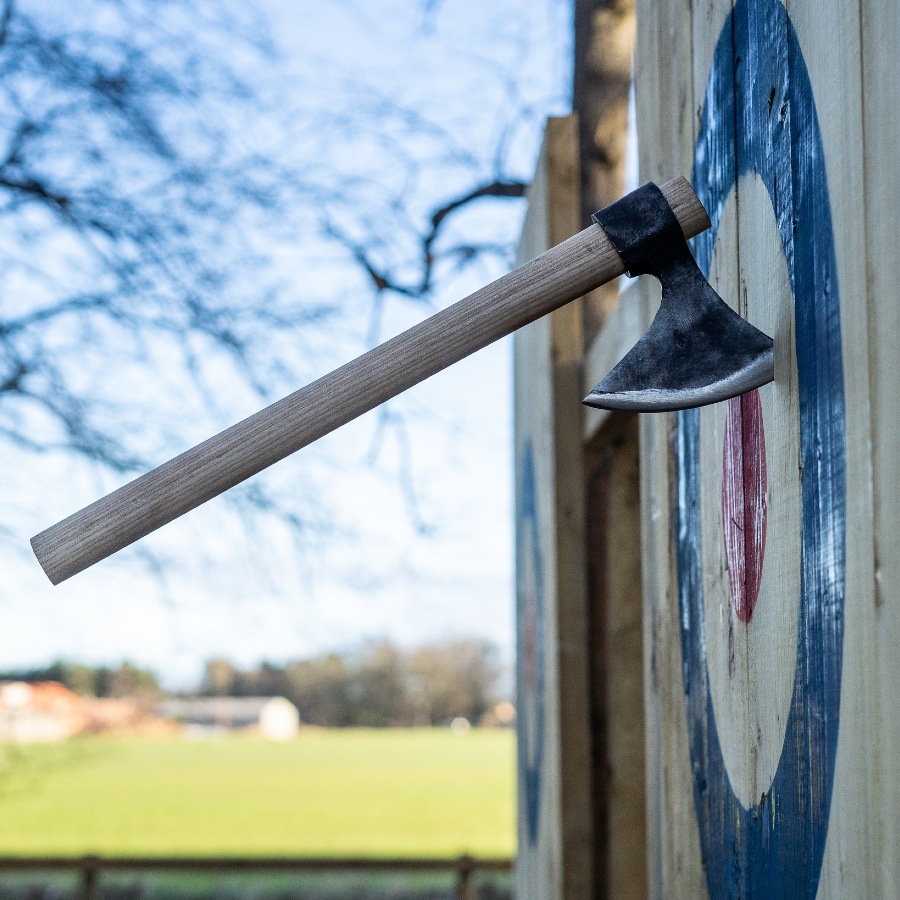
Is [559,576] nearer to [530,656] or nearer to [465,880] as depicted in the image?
[530,656]

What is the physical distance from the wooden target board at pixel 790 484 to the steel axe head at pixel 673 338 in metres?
0.04

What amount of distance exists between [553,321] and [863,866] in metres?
1.48

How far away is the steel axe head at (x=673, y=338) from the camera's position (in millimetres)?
715

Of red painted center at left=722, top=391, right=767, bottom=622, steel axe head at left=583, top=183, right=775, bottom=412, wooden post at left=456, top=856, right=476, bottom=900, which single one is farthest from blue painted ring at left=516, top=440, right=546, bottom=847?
wooden post at left=456, top=856, right=476, bottom=900

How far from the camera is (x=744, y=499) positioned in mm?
867

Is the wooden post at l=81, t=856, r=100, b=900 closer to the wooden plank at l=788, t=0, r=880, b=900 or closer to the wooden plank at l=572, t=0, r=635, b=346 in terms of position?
the wooden plank at l=572, t=0, r=635, b=346

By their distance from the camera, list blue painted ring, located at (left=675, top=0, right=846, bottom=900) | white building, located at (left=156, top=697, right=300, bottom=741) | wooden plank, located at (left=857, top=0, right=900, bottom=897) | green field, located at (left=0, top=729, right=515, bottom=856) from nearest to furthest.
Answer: wooden plank, located at (left=857, top=0, right=900, bottom=897)
blue painted ring, located at (left=675, top=0, right=846, bottom=900)
green field, located at (left=0, top=729, right=515, bottom=856)
white building, located at (left=156, top=697, right=300, bottom=741)

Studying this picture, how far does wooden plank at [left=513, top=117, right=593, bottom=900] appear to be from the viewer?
1844 millimetres

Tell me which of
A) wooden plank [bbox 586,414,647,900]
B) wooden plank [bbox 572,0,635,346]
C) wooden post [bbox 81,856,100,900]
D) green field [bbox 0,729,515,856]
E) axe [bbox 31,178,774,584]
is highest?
wooden plank [bbox 572,0,635,346]

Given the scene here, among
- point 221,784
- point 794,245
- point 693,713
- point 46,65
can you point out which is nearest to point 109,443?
point 46,65

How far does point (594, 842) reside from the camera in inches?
74.1

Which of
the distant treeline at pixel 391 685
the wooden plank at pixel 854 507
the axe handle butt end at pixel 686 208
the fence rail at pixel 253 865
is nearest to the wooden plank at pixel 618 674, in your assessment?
the axe handle butt end at pixel 686 208

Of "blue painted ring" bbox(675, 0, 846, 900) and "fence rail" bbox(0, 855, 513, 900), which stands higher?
"blue painted ring" bbox(675, 0, 846, 900)

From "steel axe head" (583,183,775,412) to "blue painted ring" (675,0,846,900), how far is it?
4 cm
